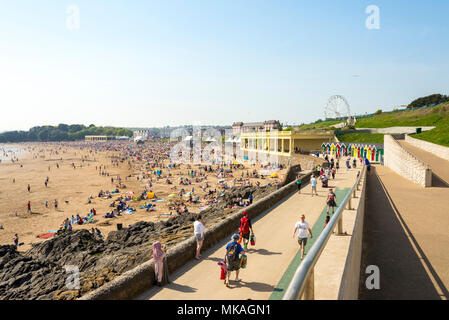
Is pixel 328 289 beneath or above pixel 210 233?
above

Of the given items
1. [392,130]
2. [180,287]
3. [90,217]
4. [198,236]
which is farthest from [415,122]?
[180,287]

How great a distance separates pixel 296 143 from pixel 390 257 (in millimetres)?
41725

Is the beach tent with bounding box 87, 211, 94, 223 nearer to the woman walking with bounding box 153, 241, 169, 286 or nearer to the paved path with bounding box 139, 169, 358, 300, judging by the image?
the paved path with bounding box 139, 169, 358, 300

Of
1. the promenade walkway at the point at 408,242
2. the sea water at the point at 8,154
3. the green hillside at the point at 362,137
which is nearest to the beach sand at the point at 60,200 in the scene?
Answer: the promenade walkway at the point at 408,242

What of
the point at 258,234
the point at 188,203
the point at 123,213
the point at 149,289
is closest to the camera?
the point at 149,289

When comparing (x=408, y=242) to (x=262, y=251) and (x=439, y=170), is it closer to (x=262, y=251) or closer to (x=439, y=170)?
(x=262, y=251)

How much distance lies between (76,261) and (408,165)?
86.6 ft

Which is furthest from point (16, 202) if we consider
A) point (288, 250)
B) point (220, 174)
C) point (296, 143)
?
point (296, 143)

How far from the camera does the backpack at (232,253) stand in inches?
267

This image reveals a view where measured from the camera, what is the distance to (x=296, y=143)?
50469mm

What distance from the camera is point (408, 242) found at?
1141 centimetres

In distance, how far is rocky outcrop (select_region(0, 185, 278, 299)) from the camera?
976 cm

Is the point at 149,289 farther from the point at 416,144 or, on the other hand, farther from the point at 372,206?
the point at 416,144
